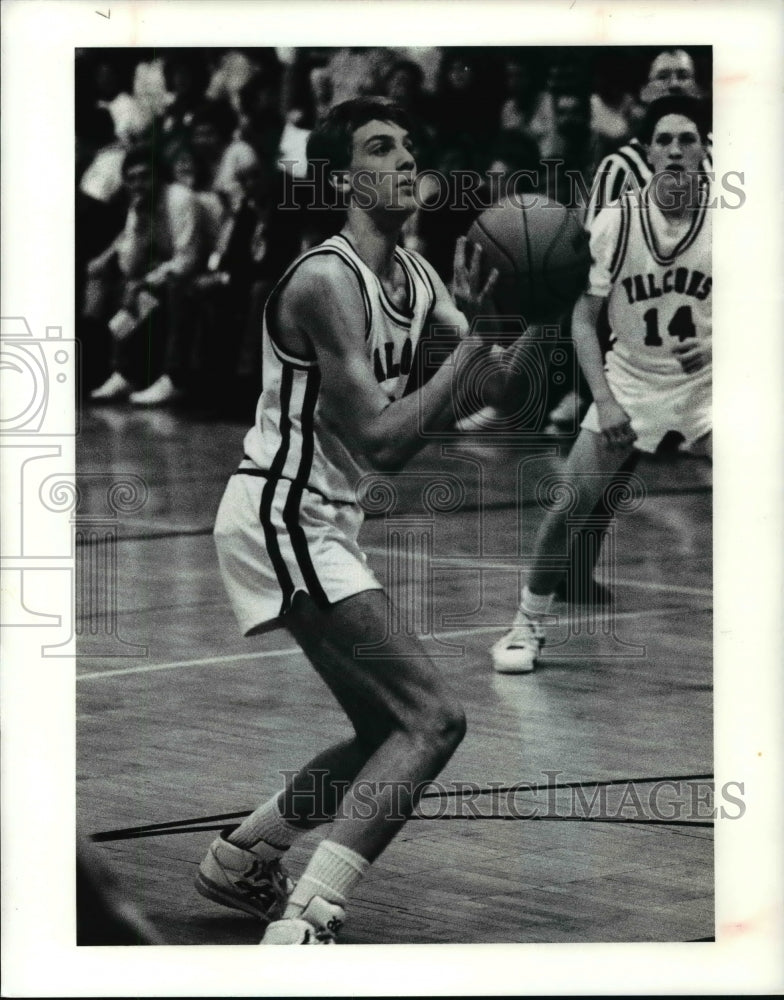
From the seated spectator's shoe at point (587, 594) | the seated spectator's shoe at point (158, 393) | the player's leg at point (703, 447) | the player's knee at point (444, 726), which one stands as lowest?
the player's knee at point (444, 726)

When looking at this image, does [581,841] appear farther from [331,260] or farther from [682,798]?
[331,260]

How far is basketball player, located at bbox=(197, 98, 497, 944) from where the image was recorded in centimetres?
710

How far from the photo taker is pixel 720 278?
7223 mm

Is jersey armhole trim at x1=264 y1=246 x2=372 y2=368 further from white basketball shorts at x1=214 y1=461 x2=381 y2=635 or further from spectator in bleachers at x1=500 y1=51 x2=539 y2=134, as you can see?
spectator in bleachers at x1=500 y1=51 x2=539 y2=134

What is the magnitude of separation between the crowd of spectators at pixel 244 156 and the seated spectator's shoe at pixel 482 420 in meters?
0.40

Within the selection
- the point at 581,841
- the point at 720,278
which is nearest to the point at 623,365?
the point at 720,278

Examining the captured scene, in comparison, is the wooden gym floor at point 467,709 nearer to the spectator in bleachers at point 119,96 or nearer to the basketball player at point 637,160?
the basketball player at point 637,160

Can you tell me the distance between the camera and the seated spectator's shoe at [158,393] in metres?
7.15

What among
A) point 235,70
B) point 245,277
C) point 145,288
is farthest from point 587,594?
point 235,70

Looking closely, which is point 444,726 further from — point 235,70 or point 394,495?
point 235,70

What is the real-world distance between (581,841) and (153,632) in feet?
4.57

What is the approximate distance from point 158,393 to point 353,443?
1.96 ft

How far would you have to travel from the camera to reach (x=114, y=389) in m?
7.15

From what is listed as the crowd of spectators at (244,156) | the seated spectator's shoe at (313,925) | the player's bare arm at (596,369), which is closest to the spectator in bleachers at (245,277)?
the crowd of spectators at (244,156)
